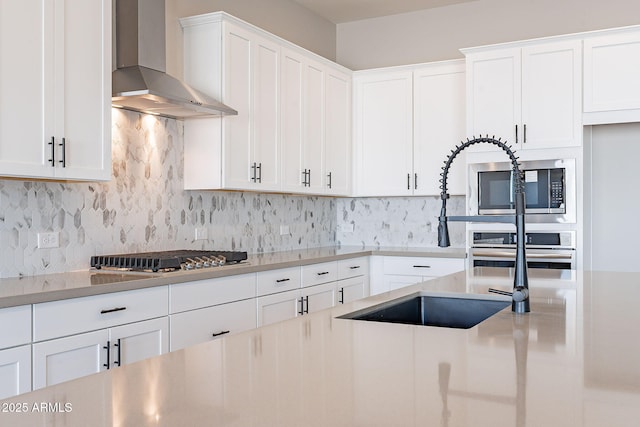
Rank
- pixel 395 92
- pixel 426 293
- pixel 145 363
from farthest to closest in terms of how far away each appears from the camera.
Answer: pixel 395 92
pixel 426 293
pixel 145 363

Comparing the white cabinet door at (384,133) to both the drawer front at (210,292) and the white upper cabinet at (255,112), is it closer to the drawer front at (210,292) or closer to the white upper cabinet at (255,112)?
the white upper cabinet at (255,112)

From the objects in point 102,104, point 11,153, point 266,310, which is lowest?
point 266,310

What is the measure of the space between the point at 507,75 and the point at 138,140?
2633 millimetres

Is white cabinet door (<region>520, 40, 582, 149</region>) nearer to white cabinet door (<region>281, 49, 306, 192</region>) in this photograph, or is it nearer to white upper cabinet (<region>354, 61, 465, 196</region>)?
white upper cabinet (<region>354, 61, 465, 196</region>)

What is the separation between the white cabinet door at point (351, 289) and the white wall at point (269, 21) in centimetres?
188

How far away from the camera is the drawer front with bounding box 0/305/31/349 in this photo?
7.34 feet

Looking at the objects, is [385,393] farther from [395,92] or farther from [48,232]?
[395,92]

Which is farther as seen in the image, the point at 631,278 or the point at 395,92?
the point at 395,92

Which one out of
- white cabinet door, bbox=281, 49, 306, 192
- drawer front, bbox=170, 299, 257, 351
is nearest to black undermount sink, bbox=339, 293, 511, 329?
drawer front, bbox=170, 299, 257, 351

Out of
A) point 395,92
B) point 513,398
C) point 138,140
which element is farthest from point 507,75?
point 513,398

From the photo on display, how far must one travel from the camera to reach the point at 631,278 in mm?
2826

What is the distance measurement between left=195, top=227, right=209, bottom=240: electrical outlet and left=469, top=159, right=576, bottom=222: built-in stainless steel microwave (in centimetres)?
192

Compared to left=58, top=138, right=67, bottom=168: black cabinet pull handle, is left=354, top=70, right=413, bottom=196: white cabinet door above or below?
above

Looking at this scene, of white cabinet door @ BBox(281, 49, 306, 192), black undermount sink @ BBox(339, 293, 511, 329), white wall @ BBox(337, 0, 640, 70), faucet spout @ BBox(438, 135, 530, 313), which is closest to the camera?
faucet spout @ BBox(438, 135, 530, 313)
